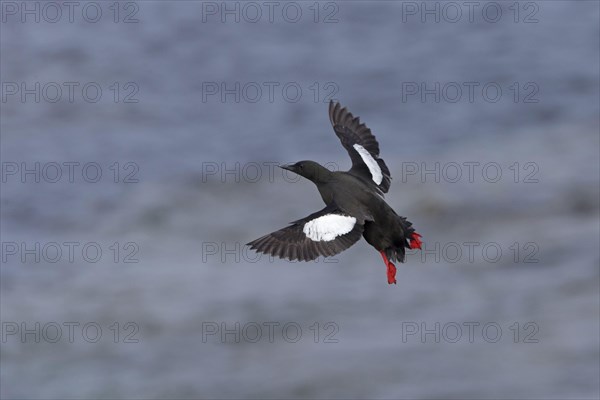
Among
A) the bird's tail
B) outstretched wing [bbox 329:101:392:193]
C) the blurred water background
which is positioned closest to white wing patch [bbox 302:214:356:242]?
the bird's tail

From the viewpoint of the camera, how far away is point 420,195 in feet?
70.5

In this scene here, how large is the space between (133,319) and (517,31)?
12.7 meters

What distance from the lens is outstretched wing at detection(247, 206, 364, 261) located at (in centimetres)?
1081

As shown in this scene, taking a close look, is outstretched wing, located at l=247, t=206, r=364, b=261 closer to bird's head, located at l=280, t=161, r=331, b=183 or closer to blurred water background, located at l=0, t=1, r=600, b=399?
bird's head, located at l=280, t=161, r=331, b=183

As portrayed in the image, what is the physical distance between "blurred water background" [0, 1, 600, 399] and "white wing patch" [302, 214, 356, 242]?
7.13 meters

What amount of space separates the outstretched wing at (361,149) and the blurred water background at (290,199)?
16.6 feet

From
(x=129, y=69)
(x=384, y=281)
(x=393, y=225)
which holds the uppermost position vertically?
(x=129, y=69)

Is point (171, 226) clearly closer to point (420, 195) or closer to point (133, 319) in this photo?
point (133, 319)

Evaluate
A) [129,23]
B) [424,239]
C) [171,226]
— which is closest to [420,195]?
[424,239]

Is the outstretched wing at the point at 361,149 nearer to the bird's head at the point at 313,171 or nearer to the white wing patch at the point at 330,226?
the bird's head at the point at 313,171

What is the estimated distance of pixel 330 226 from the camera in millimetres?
10906

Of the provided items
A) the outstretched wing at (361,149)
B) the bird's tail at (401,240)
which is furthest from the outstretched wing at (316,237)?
the outstretched wing at (361,149)

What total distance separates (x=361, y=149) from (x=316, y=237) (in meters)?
2.27

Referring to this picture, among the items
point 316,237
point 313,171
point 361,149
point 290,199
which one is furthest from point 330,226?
point 290,199
